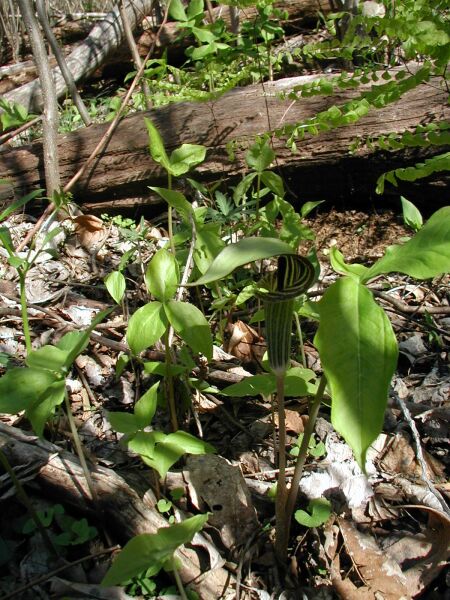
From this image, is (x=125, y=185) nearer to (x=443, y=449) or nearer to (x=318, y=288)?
(x=318, y=288)

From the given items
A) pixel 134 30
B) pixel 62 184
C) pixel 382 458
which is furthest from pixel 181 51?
pixel 382 458

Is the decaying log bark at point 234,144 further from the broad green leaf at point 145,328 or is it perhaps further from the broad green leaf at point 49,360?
the broad green leaf at point 49,360

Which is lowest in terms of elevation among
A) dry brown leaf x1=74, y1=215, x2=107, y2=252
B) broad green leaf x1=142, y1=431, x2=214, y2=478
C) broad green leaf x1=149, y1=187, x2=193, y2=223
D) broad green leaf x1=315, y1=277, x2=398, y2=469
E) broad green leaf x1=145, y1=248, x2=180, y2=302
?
dry brown leaf x1=74, y1=215, x2=107, y2=252

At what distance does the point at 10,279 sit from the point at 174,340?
3.88ft

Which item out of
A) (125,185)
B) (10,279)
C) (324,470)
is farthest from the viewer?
(125,185)

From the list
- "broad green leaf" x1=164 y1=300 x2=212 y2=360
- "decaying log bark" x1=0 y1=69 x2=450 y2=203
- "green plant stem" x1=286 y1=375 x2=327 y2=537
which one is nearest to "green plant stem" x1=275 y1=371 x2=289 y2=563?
"green plant stem" x1=286 y1=375 x2=327 y2=537

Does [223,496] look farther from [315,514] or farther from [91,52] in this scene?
[91,52]

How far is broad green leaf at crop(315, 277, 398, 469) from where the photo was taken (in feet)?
2.63

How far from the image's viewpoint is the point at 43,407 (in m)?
1.25

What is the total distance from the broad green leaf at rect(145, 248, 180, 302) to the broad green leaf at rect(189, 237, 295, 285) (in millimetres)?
622

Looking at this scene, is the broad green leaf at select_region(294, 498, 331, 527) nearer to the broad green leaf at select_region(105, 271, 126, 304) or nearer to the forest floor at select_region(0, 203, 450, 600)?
the forest floor at select_region(0, 203, 450, 600)

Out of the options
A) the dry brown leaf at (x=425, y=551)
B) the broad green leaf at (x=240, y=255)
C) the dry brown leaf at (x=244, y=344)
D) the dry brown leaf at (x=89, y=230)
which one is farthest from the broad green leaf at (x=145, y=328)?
the dry brown leaf at (x=89, y=230)

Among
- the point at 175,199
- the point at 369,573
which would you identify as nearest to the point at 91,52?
the point at 175,199

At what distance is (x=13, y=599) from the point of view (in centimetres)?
139
